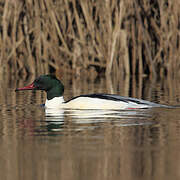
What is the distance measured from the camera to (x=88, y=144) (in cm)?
478

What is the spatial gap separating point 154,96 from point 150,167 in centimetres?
580

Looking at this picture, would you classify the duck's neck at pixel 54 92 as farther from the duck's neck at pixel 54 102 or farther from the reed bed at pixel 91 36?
the reed bed at pixel 91 36

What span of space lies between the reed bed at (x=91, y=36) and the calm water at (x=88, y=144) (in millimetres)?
5523

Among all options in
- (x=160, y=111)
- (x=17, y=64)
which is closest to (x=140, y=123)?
(x=160, y=111)

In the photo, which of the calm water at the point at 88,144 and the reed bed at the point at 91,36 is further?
the reed bed at the point at 91,36

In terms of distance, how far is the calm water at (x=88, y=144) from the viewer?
381 centimetres

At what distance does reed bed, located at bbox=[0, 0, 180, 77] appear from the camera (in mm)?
13492

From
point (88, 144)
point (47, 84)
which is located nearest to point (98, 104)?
point (47, 84)

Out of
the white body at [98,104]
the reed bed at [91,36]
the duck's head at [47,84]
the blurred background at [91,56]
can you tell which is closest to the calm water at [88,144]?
the blurred background at [91,56]

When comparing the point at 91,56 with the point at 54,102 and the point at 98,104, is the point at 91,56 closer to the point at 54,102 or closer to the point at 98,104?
the point at 54,102

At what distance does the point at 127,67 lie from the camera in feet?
46.1

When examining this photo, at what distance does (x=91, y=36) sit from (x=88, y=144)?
918cm

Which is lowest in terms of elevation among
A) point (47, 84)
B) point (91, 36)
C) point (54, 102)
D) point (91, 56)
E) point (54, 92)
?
point (54, 102)

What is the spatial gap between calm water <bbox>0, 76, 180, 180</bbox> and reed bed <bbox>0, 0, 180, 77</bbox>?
5523 millimetres
